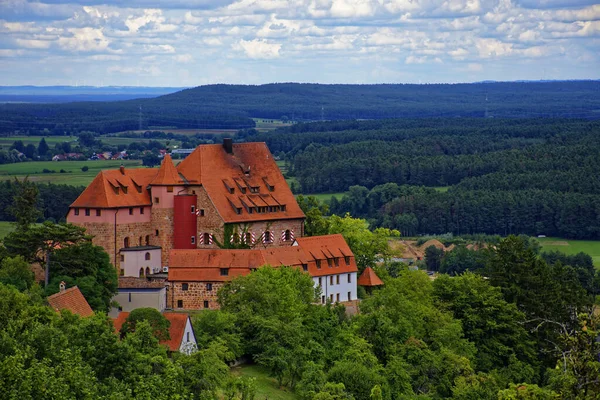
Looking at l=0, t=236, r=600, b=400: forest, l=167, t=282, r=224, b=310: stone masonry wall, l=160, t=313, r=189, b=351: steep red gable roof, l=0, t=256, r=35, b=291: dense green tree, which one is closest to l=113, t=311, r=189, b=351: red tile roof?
l=160, t=313, r=189, b=351: steep red gable roof

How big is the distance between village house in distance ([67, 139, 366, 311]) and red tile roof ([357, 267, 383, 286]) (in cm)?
184

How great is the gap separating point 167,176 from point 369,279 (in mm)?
15544

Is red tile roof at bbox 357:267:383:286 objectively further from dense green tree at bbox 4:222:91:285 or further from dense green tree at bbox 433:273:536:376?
dense green tree at bbox 4:222:91:285

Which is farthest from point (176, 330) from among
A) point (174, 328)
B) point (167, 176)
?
point (167, 176)

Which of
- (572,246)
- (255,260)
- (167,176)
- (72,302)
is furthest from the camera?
(572,246)

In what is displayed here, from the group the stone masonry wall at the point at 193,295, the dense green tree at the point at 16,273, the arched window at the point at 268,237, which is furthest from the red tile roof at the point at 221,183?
the dense green tree at the point at 16,273

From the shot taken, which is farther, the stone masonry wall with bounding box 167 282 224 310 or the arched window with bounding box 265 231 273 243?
the arched window with bounding box 265 231 273 243

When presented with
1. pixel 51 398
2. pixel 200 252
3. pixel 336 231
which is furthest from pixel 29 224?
pixel 51 398

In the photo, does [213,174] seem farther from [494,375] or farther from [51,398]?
[51,398]

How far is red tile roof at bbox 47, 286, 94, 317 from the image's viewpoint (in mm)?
71812

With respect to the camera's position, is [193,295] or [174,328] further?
[193,295]

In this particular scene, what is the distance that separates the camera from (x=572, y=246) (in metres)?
177

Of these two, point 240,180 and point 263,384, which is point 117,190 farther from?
point 263,384

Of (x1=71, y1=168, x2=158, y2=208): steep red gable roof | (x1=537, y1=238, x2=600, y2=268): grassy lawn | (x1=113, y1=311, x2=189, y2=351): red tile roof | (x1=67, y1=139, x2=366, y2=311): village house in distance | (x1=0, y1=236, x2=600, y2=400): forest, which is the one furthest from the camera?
(x1=537, y1=238, x2=600, y2=268): grassy lawn
